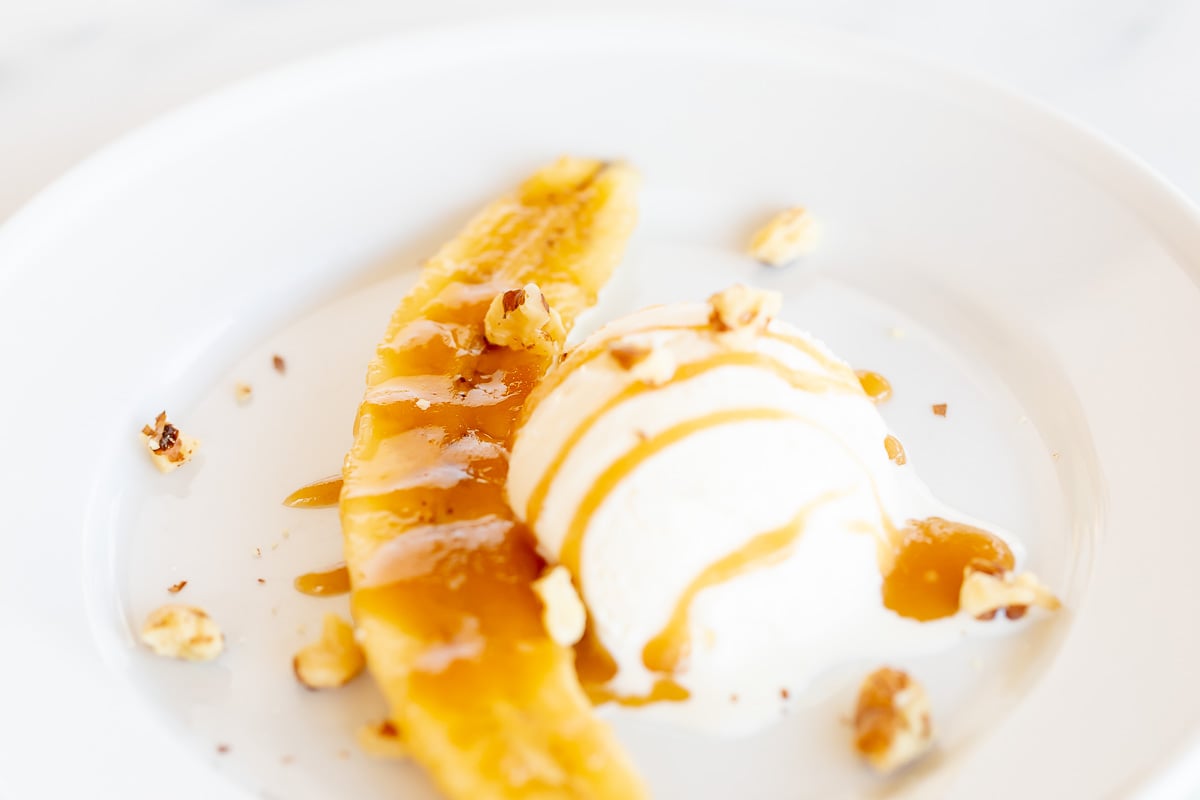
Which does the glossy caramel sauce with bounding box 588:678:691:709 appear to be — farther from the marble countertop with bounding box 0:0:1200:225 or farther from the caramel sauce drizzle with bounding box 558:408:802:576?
the marble countertop with bounding box 0:0:1200:225

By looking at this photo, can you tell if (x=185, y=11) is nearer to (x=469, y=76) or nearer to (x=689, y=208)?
(x=469, y=76)

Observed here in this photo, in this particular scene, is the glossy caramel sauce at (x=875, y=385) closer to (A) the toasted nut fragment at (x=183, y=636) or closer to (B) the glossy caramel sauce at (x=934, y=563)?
(B) the glossy caramel sauce at (x=934, y=563)

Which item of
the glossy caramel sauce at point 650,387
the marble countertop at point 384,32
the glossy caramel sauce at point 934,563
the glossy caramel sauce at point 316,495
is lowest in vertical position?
the glossy caramel sauce at point 934,563

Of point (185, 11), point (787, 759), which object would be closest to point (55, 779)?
point (787, 759)

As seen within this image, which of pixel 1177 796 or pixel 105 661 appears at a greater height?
pixel 105 661

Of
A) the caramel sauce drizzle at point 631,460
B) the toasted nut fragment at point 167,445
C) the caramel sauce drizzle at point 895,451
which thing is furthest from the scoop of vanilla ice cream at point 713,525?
the toasted nut fragment at point 167,445

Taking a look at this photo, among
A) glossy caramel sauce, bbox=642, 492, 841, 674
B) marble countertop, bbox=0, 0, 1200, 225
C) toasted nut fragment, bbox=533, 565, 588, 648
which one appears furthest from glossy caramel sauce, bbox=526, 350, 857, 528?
marble countertop, bbox=0, 0, 1200, 225
